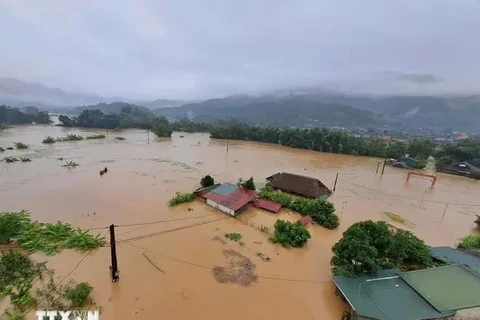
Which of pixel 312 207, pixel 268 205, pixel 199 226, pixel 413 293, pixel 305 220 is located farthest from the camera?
pixel 268 205

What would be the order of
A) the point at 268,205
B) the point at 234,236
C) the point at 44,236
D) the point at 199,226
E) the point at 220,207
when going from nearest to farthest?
the point at 44,236 → the point at 234,236 → the point at 199,226 → the point at 220,207 → the point at 268,205

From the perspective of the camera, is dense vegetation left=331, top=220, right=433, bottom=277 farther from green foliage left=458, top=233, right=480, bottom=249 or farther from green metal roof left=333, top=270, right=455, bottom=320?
green foliage left=458, top=233, right=480, bottom=249

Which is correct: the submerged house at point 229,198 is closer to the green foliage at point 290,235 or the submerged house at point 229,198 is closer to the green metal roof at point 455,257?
the green foliage at point 290,235

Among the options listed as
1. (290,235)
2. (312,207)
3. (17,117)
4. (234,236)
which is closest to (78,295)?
(234,236)

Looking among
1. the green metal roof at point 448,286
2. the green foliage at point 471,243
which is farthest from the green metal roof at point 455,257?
the green foliage at point 471,243

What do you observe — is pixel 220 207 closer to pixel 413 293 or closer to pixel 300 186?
pixel 300 186

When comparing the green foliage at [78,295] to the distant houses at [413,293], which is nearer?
the distant houses at [413,293]

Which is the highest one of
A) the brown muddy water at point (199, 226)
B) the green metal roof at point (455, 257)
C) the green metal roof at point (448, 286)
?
the green metal roof at point (448, 286)
